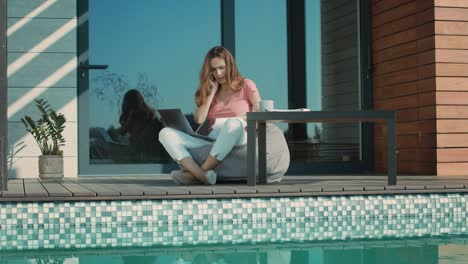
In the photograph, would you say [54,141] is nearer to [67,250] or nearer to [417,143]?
[67,250]

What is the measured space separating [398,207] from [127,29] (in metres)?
3.58

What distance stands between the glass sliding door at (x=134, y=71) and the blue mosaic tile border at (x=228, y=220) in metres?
2.67

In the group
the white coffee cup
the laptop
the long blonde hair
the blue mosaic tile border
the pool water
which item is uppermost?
the long blonde hair

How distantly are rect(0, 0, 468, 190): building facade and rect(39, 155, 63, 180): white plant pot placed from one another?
0.56 metres

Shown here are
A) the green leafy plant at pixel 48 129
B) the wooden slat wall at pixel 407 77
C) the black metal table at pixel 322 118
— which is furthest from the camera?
the wooden slat wall at pixel 407 77

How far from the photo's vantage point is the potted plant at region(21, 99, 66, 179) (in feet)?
20.3

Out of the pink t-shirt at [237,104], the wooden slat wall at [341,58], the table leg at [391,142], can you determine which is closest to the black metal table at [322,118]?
the table leg at [391,142]

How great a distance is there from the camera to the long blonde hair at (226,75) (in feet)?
A: 17.3

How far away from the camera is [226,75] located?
5.38m

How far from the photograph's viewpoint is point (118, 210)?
173 inches

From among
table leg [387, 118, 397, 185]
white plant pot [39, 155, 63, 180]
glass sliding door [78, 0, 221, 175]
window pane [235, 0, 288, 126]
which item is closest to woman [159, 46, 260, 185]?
table leg [387, 118, 397, 185]

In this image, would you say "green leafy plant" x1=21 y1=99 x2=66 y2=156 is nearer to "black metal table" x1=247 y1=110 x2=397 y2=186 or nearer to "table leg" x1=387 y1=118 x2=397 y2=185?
"black metal table" x1=247 y1=110 x2=397 y2=186

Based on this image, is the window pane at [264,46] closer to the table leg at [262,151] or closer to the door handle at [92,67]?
the door handle at [92,67]

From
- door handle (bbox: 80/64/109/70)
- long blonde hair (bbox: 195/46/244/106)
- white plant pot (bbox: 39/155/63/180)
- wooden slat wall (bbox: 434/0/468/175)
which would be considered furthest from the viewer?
door handle (bbox: 80/64/109/70)
